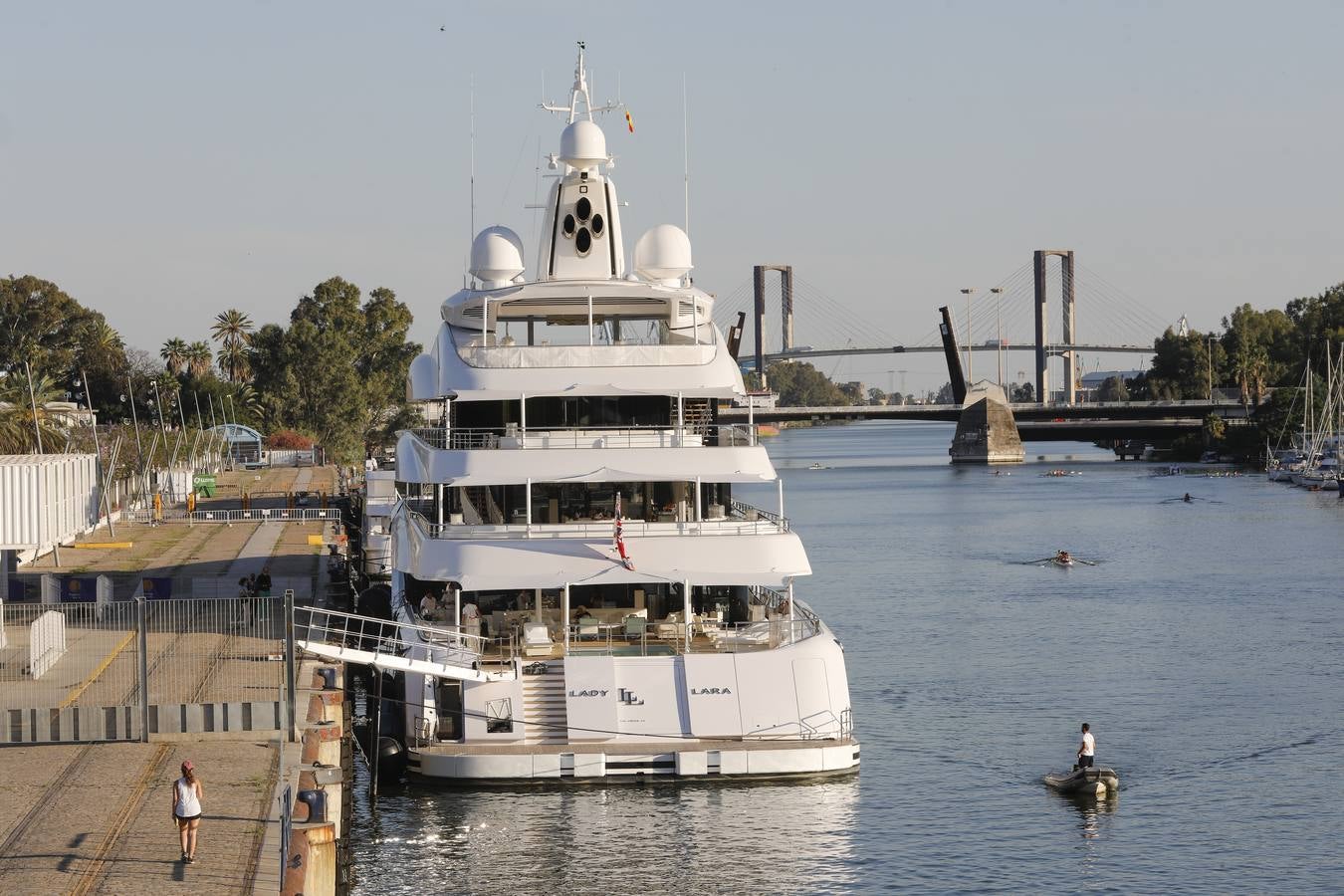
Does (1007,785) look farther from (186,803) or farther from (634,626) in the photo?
(186,803)

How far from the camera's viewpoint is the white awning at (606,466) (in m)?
35.1

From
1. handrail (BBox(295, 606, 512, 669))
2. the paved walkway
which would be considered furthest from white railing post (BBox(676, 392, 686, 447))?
the paved walkway

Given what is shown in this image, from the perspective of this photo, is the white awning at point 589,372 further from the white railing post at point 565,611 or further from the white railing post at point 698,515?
the white railing post at point 565,611

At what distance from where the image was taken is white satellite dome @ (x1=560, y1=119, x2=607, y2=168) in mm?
42438

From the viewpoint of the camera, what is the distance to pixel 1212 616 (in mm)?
60656

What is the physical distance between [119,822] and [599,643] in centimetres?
1291

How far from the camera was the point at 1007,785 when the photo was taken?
115ft

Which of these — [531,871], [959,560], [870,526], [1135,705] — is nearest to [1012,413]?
[870,526]

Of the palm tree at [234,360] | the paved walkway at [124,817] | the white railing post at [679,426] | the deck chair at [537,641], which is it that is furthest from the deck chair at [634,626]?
the palm tree at [234,360]

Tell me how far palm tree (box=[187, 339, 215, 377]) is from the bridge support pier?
81.2 meters

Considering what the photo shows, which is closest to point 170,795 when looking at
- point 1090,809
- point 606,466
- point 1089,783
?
point 606,466

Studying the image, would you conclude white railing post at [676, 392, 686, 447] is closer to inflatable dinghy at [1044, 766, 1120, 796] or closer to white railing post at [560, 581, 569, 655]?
white railing post at [560, 581, 569, 655]

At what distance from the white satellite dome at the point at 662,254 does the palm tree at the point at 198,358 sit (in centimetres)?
14496

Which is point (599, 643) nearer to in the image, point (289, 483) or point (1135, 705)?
point (1135, 705)
